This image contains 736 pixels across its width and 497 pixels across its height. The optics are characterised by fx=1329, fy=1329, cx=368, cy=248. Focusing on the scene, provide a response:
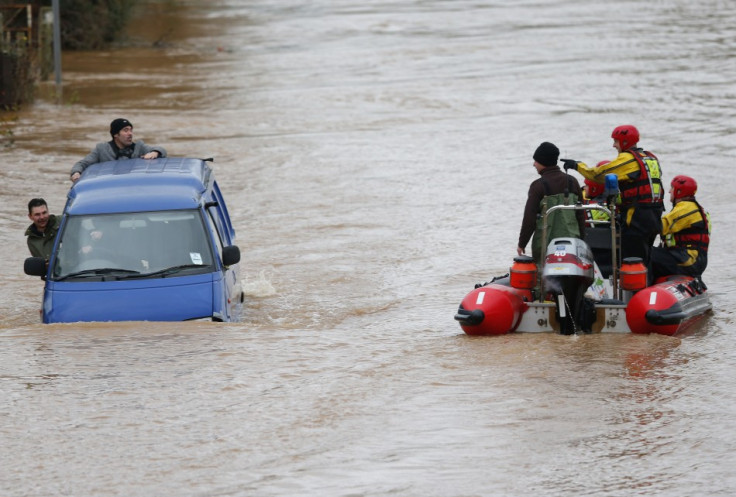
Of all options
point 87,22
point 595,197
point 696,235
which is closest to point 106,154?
point 595,197

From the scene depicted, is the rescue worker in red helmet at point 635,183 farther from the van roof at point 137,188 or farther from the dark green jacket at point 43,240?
the dark green jacket at point 43,240

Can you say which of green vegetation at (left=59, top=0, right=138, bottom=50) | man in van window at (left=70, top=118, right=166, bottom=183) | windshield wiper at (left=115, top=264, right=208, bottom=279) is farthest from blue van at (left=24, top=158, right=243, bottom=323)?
green vegetation at (left=59, top=0, right=138, bottom=50)

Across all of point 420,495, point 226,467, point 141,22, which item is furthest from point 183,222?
point 141,22

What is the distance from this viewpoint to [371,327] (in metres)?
13.1

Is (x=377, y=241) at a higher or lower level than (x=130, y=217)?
lower

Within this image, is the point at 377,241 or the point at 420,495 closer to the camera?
the point at 420,495

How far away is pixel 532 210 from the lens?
11406mm

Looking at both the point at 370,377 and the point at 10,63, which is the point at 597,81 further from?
the point at 370,377

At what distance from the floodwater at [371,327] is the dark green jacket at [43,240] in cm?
76

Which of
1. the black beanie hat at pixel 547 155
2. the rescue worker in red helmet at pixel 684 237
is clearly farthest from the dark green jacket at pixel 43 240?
the rescue worker in red helmet at pixel 684 237

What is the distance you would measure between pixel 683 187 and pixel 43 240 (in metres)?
5.91

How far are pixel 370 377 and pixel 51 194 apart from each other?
41.3 feet

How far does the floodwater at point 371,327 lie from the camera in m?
8.35

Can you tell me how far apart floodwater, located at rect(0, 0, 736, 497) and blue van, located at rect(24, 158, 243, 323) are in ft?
0.61
